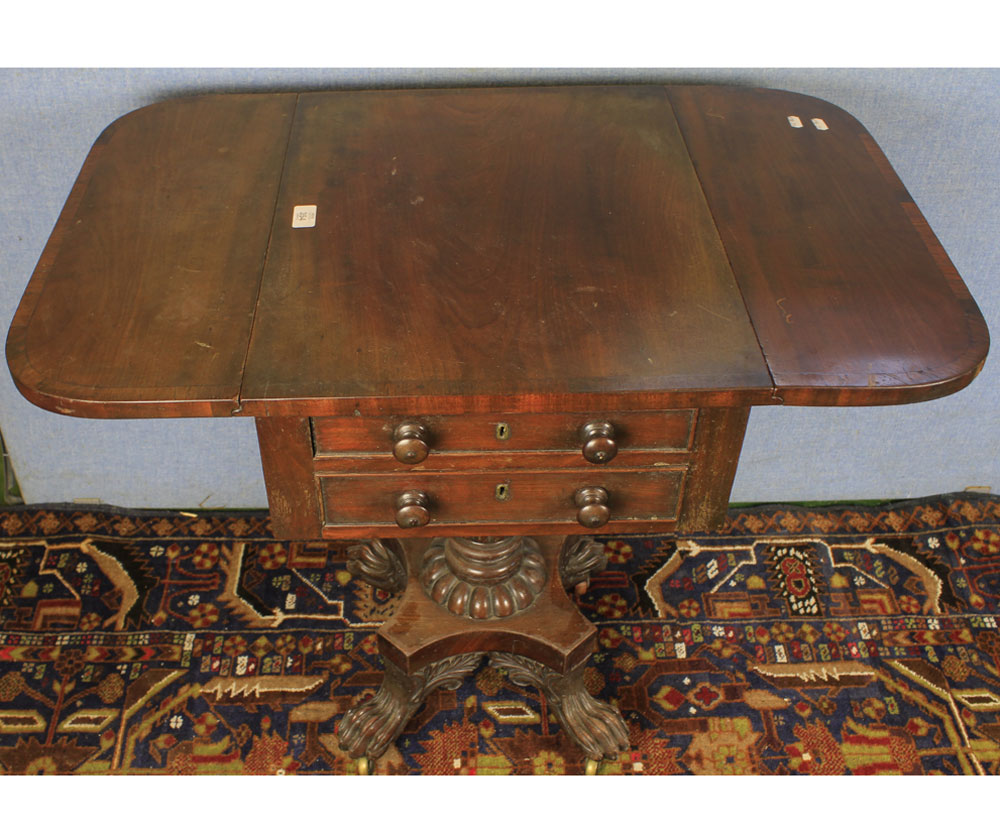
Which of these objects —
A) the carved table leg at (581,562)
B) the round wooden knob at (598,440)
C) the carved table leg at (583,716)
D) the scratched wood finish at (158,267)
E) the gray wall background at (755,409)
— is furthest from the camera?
the carved table leg at (581,562)

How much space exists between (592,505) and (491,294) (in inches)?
13.4

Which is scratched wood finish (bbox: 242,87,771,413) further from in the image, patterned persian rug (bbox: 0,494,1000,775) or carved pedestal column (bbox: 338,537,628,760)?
patterned persian rug (bbox: 0,494,1000,775)

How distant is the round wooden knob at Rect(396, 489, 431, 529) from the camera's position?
130cm

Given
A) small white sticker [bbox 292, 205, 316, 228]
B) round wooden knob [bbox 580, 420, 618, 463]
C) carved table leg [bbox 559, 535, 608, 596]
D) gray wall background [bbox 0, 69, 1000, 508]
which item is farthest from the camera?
A: carved table leg [bbox 559, 535, 608, 596]

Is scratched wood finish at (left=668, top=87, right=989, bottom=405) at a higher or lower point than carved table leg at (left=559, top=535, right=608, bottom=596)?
higher

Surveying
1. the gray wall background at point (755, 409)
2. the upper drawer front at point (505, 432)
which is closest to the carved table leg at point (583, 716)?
the upper drawer front at point (505, 432)

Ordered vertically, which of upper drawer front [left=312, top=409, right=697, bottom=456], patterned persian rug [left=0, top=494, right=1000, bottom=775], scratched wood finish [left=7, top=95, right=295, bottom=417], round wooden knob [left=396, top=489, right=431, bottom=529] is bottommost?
patterned persian rug [left=0, top=494, right=1000, bottom=775]

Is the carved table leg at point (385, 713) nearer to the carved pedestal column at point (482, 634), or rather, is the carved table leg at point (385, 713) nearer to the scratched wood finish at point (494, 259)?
the carved pedestal column at point (482, 634)

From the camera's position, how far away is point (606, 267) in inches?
50.1

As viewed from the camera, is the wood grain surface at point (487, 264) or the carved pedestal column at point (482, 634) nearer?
the wood grain surface at point (487, 264)

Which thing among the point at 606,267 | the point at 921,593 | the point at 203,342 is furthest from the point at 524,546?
the point at 921,593

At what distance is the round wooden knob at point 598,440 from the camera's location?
3.97 ft

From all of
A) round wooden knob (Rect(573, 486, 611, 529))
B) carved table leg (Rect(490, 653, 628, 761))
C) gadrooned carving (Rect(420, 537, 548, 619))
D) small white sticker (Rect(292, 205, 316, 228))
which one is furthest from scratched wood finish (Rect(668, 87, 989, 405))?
carved table leg (Rect(490, 653, 628, 761))

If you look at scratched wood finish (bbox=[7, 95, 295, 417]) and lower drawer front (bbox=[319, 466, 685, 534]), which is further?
lower drawer front (bbox=[319, 466, 685, 534])
